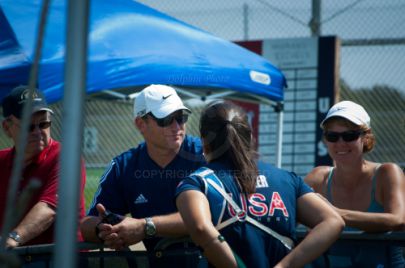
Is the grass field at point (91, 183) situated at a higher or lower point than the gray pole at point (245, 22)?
lower

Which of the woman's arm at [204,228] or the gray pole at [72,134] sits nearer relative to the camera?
the gray pole at [72,134]

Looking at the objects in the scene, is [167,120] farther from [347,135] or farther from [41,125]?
[347,135]

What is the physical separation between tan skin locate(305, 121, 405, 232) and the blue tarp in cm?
231

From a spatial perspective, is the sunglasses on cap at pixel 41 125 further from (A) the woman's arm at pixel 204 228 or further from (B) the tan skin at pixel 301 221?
(A) the woman's arm at pixel 204 228

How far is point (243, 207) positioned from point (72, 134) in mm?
1323

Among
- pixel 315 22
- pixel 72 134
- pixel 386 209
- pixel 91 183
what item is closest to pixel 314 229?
pixel 386 209

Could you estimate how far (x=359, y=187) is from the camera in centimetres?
391

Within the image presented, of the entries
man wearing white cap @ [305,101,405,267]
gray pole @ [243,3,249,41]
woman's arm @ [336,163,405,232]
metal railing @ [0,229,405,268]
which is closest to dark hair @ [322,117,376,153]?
man wearing white cap @ [305,101,405,267]

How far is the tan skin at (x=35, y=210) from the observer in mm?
3837

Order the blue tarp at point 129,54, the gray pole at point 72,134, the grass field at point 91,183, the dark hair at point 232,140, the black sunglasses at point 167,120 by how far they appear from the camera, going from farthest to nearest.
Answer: the grass field at point 91,183 → the blue tarp at point 129,54 → the black sunglasses at point 167,120 → the dark hair at point 232,140 → the gray pole at point 72,134

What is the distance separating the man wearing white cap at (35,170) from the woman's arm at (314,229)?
4.31ft

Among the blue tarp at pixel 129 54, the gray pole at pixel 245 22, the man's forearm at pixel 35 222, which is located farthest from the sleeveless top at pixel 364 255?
the gray pole at pixel 245 22

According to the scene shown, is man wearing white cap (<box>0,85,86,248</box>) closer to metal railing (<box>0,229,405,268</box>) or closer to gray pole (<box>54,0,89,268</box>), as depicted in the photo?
metal railing (<box>0,229,405,268</box>)

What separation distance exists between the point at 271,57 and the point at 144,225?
22.6 feet
